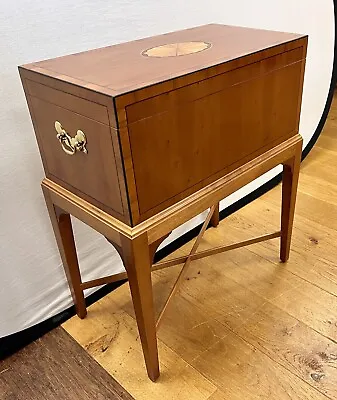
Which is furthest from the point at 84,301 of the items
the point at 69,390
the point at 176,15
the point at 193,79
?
the point at 176,15

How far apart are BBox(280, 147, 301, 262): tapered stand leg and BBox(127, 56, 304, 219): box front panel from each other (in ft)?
0.45

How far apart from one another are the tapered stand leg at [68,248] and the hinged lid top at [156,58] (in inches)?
11.9

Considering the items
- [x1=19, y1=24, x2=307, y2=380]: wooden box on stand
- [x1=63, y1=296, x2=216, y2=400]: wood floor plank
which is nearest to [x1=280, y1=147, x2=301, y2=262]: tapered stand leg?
[x1=19, y1=24, x2=307, y2=380]: wooden box on stand

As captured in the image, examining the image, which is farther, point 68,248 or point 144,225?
point 68,248

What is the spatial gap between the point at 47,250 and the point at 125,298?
294 millimetres

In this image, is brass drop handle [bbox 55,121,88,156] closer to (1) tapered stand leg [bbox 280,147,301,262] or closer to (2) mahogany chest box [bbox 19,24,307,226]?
(2) mahogany chest box [bbox 19,24,307,226]

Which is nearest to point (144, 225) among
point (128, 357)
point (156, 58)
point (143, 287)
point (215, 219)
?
point (143, 287)

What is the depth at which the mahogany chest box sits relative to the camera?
2.35 feet

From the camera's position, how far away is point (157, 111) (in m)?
0.73

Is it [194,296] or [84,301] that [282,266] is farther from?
[84,301]

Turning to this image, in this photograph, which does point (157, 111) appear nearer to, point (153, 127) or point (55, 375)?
point (153, 127)

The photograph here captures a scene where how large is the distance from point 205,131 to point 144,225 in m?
0.21

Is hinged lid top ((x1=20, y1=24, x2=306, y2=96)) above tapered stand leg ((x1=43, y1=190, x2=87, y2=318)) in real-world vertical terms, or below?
above

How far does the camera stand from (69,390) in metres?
1.04
